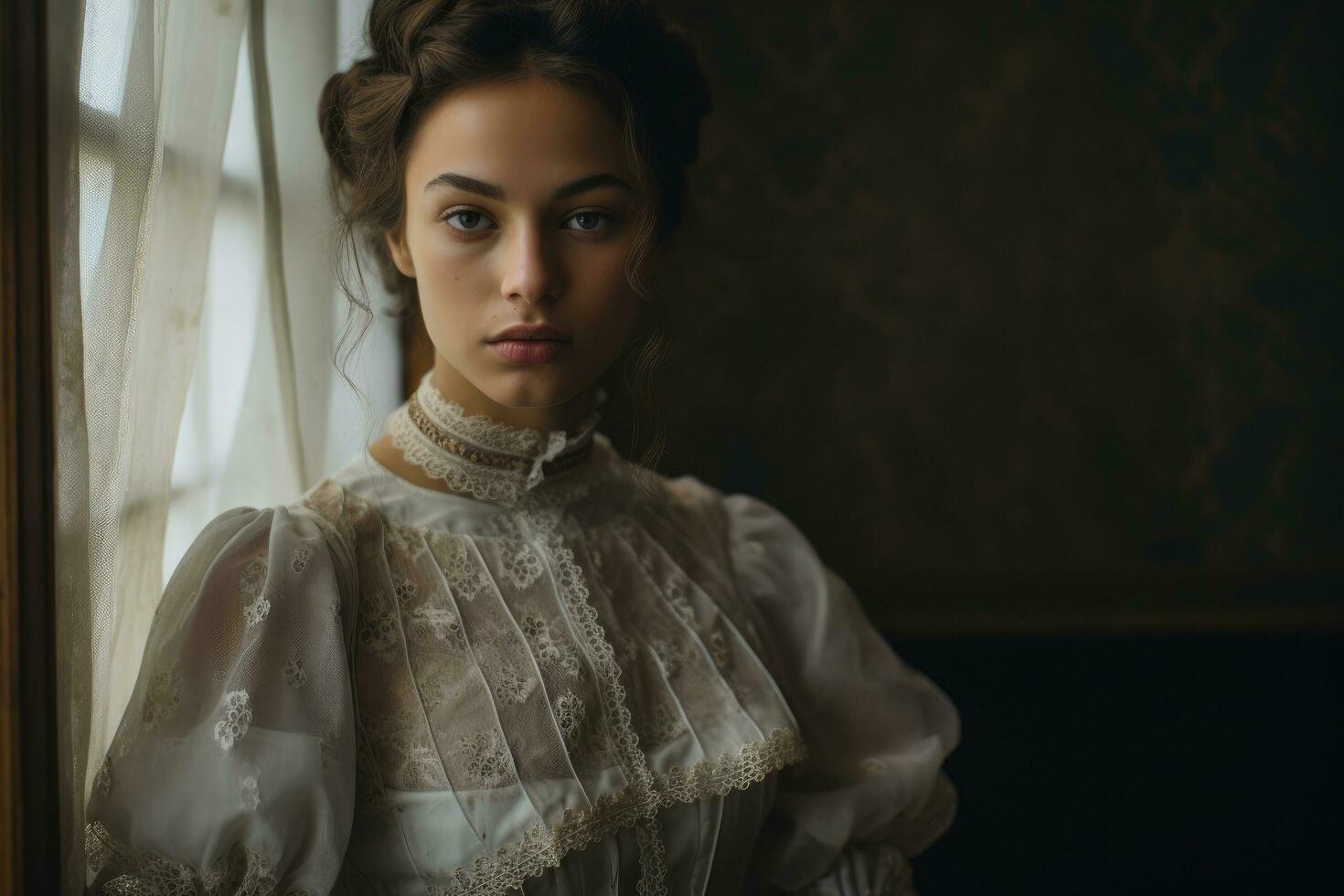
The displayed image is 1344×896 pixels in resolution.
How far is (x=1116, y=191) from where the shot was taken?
2.02 metres

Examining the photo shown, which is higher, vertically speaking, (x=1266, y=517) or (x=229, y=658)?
(x=229, y=658)

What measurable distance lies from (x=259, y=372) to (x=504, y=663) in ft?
1.27

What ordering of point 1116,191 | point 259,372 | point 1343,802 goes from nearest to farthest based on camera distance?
point 259,372
point 1343,802
point 1116,191

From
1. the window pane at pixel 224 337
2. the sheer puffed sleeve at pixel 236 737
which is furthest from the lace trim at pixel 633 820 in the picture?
the window pane at pixel 224 337

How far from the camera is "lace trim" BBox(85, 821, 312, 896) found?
0.72 meters

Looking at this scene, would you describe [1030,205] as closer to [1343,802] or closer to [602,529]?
[1343,802]

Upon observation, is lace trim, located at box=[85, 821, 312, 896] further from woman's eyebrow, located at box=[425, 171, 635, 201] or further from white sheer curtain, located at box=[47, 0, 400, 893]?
woman's eyebrow, located at box=[425, 171, 635, 201]

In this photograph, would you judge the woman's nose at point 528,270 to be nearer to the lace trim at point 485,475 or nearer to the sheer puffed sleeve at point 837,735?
the lace trim at point 485,475

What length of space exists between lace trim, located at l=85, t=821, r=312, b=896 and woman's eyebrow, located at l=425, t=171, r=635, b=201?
21.6 inches

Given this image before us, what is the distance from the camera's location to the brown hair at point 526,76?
874mm

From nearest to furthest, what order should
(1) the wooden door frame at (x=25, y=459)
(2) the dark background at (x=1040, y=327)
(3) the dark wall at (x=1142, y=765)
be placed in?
1. (1) the wooden door frame at (x=25, y=459)
2. (3) the dark wall at (x=1142, y=765)
3. (2) the dark background at (x=1040, y=327)

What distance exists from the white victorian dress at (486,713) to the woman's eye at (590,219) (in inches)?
8.4

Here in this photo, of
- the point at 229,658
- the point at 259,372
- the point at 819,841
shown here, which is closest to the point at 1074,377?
the point at 819,841

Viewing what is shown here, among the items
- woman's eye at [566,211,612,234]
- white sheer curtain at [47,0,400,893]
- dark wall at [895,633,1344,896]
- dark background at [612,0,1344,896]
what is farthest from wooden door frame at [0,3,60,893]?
dark wall at [895,633,1344,896]
